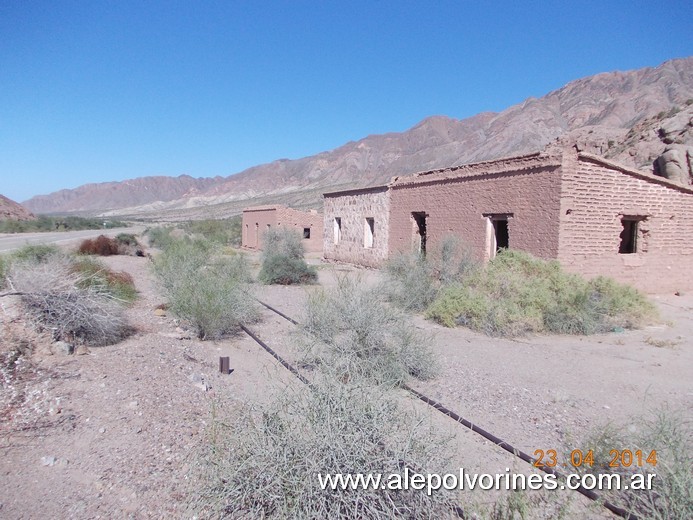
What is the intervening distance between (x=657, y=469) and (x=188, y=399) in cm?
448

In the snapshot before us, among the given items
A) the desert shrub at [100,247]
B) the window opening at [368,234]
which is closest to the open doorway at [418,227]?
the window opening at [368,234]

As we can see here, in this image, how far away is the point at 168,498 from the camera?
3.44 m

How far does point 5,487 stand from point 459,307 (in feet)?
25.5

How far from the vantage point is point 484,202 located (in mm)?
12891

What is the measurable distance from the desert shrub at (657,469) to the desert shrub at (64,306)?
21.6ft

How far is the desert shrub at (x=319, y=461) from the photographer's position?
2730 mm

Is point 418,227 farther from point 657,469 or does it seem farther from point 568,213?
point 657,469

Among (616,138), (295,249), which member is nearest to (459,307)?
(295,249)

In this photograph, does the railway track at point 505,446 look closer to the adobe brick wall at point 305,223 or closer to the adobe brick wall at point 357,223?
the adobe brick wall at point 357,223

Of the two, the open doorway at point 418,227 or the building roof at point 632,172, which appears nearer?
the building roof at point 632,172

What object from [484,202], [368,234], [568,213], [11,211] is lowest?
[368,234]

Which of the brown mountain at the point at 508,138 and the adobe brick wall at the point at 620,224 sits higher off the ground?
the brown mountain at the point at 508,138

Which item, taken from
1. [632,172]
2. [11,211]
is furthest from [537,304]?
[11,211]

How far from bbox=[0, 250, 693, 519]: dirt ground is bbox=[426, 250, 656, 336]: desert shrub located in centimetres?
42
